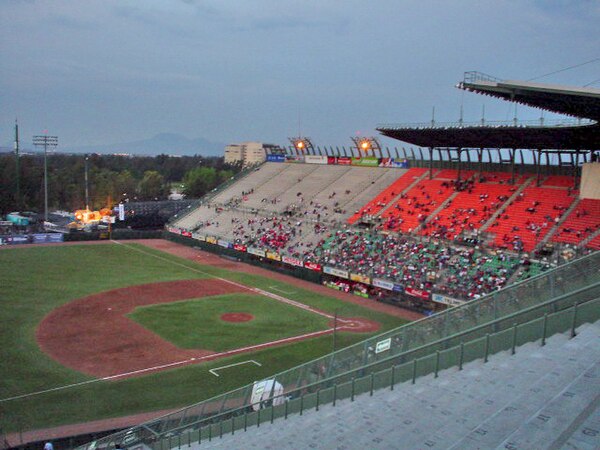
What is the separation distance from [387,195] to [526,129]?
17.3 m

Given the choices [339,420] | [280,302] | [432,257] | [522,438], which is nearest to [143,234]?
[280,302]

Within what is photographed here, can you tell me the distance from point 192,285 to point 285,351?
1670 centimetres

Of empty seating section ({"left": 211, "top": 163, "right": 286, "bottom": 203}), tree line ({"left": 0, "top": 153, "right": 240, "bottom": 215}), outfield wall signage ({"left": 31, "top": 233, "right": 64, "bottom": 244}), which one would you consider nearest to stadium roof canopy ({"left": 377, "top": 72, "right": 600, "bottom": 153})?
empty seating section ({"left": 211, "top": 163, "right": 286, "bottom": 203})

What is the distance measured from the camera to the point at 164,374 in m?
24.6

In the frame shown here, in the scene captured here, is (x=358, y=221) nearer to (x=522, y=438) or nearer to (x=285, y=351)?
(x=285, y=351)

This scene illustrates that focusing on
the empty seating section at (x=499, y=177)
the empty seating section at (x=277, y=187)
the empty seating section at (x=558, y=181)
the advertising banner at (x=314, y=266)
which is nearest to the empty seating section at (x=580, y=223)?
the empty seating section at (x=558, y=181)

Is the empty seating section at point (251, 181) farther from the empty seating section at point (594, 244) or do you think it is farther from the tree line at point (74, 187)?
the empty seating section at point (594, 244)

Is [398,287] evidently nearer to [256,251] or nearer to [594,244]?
[594,244]

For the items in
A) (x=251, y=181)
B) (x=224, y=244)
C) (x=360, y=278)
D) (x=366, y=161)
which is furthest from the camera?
(x=251, y=181)

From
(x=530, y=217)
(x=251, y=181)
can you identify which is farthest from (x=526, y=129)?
(x=251, y=181)

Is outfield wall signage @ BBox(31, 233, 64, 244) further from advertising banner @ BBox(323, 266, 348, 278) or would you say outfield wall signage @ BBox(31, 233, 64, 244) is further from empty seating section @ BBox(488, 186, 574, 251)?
empty seating section @ BBox(488, 186, 574, 251)

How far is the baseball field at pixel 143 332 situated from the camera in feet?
72.6

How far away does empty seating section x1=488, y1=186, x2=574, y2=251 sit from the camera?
1528 inches

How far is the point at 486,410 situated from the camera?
8.55 metres
